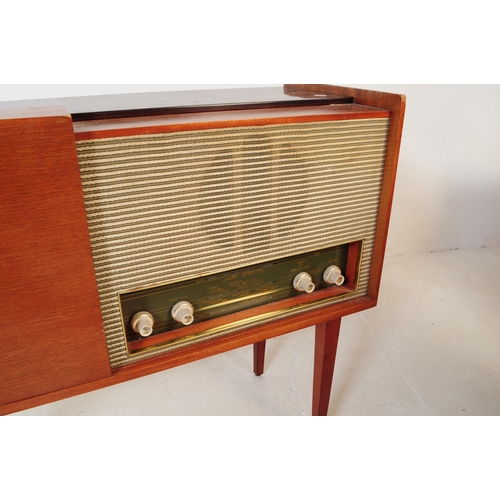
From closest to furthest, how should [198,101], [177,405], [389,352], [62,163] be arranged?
[62,163] < [198,101] < [177,405] < [389,352]

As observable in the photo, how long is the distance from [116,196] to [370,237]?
582 mm

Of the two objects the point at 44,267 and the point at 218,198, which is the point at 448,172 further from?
the point at 44,267

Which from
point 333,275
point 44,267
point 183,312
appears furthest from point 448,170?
point 44,267

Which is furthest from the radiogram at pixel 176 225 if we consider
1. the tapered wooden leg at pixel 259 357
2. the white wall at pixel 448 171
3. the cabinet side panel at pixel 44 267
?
the white wall at pixel 448 171

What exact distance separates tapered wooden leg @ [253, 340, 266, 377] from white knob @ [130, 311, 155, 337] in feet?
2.31

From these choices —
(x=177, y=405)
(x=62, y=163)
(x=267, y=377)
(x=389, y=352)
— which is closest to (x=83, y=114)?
(x=62, y=163)

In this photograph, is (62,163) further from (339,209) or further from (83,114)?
(339,209)

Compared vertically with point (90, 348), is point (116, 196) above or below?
above

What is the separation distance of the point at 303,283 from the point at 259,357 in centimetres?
62

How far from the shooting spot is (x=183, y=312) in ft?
2.82

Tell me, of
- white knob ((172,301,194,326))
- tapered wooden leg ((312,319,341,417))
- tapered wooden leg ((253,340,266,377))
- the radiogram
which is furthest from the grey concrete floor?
white knob ((172,301,194,326))

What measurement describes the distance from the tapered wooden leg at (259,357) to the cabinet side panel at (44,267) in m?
0.76

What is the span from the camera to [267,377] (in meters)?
1.54

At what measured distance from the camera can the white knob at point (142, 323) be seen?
2.72ft
